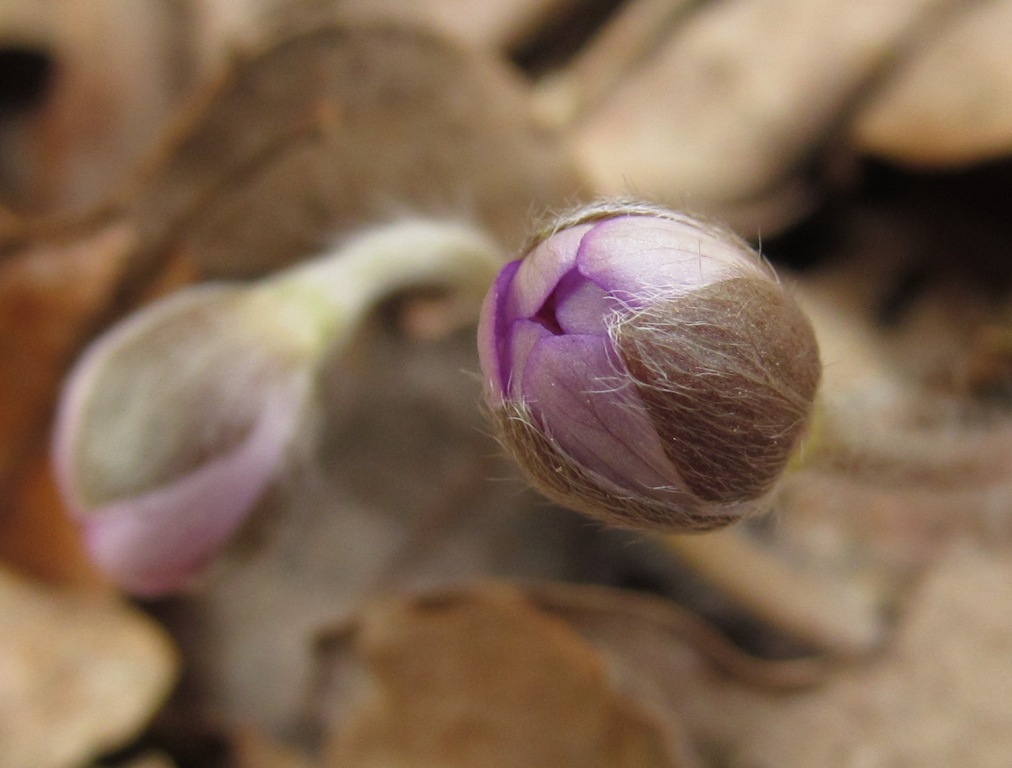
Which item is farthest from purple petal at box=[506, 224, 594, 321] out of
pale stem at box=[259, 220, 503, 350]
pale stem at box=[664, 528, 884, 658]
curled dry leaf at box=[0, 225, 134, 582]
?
curled dry leaf at box=[0, 225, 134, 582]

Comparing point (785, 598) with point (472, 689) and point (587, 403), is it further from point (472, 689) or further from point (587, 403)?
point (587, 403)

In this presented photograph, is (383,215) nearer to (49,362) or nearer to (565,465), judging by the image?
(49,362)

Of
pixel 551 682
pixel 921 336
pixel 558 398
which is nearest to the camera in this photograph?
pixel 558 398

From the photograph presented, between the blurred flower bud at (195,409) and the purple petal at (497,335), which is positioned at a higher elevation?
the purple petal at (497,335)

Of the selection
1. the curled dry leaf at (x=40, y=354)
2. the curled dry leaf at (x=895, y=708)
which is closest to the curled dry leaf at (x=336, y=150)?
the curled dry leaf at (x=40, y=354)

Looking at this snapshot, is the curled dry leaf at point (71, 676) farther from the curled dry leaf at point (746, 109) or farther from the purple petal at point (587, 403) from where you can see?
the curled dry leaf at point (746, 109)

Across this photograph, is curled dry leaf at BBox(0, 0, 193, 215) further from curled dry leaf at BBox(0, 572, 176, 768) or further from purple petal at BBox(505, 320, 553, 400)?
purple petal at BBox(505, 320, 553, 400)

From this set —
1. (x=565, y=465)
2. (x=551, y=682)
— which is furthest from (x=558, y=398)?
(x=551, y=682)
